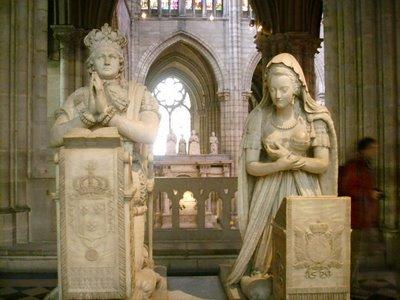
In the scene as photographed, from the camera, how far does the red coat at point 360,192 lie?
5281 millimetres

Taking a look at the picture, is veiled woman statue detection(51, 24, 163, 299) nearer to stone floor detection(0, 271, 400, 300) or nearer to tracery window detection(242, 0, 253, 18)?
stone floor detection(0, 271, 400, 300)

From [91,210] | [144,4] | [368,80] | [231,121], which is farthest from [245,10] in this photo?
[91,210]

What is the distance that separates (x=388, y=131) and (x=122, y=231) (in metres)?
5.31

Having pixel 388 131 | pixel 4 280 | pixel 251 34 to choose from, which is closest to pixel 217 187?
pixel 388 131

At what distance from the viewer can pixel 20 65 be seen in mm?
7512

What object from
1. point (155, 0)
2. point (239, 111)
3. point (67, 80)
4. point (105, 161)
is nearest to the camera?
point (105, 161)

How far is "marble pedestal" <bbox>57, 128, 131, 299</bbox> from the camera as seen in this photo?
3104 mm

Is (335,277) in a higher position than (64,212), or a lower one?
lower

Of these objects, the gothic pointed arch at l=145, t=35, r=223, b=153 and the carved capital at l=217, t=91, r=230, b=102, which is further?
the gothic pointed arch at l=145, t=35, r=223, b=153

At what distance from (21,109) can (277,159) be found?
199 inches

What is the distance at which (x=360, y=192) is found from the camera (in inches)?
208

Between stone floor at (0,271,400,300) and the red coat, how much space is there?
0.71 m

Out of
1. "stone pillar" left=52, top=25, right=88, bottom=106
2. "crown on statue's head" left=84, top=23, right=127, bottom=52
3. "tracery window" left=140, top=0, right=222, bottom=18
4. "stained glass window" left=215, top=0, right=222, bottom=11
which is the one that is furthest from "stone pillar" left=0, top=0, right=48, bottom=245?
"stained glass window" left=215, top=0, right=222, bottom=11

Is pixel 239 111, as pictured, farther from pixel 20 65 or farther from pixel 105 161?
pixel 105 161
